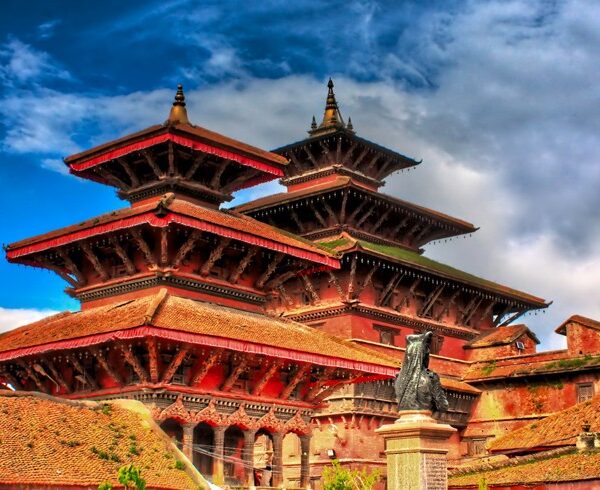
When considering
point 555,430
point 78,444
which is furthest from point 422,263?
point 78,444

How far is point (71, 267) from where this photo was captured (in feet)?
101

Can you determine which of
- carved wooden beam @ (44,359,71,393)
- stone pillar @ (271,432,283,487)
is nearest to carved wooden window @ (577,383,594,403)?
stone pillar @ (271,432,283,487)

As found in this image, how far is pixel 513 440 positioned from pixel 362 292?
870cm

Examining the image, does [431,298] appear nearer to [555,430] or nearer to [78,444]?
[555,430]

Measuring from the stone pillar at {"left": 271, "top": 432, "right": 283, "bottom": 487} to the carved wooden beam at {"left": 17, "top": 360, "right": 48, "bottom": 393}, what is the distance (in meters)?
7.16

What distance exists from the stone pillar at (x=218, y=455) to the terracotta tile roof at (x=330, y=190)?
18.2m

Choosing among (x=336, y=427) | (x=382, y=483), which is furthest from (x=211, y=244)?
(x=382, y=483)

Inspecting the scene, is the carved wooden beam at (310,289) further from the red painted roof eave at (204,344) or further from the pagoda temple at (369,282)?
the red painted roof eave at (204,344)

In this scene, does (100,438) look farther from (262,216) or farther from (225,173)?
(262,216)

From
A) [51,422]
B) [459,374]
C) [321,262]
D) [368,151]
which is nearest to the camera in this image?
[51,422]

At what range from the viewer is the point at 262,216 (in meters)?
46.1

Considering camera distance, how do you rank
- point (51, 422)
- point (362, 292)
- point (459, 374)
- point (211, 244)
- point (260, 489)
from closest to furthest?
point (51, 422) < point (260, 489) < point (211, 244) < point (362, 292) < point (459, 374)

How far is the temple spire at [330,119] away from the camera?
48.6m

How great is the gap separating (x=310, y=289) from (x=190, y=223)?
596 inches
